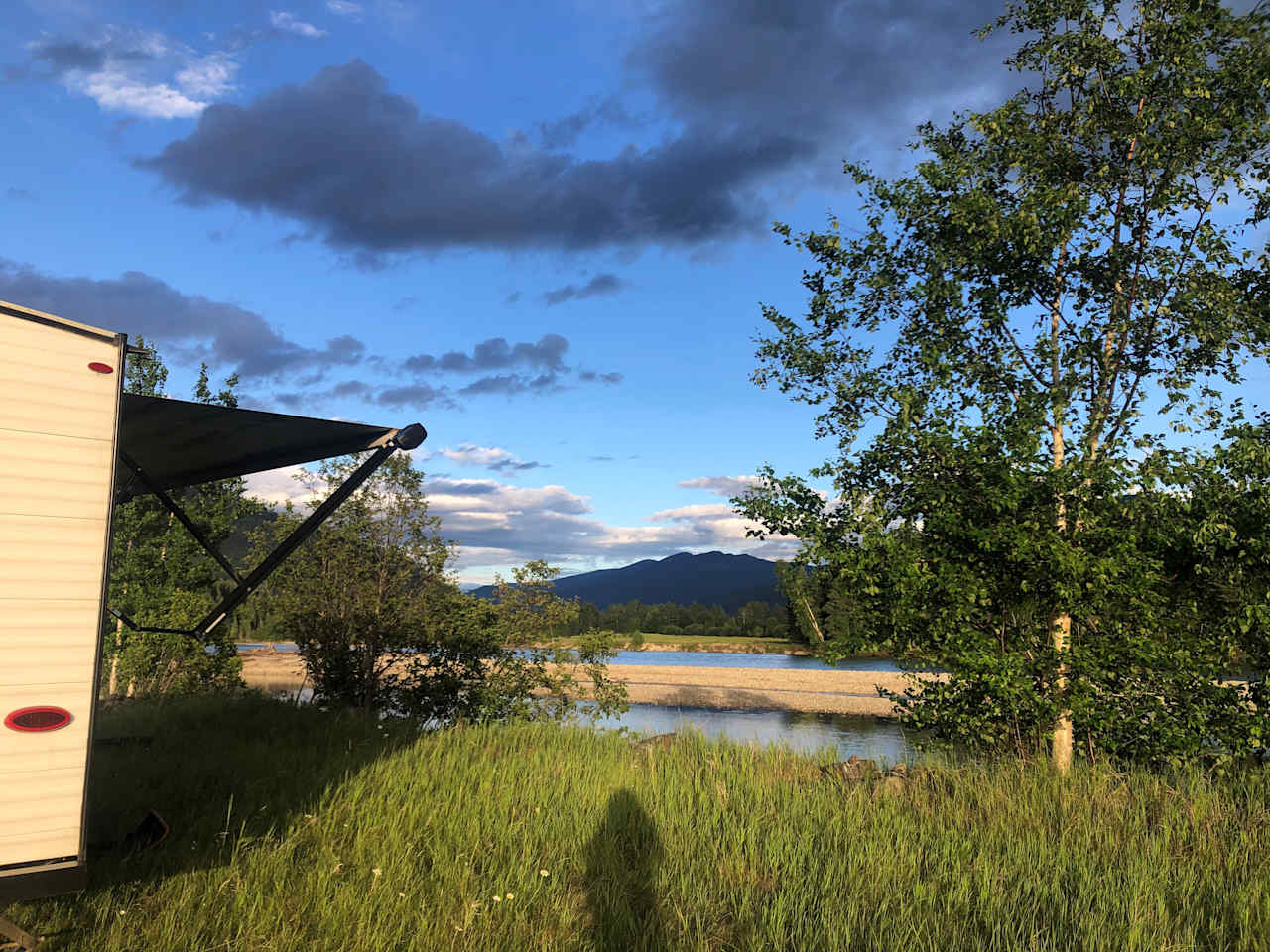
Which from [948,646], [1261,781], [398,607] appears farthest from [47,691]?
[1261,781]

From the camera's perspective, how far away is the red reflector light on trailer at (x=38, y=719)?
348 cm

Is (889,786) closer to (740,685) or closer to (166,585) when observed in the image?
(166,585)

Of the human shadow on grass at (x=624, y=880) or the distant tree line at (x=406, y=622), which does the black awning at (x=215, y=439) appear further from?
the distant tree line at (x=406, y=622)

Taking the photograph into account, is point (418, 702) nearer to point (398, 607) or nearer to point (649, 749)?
point (398, 607)

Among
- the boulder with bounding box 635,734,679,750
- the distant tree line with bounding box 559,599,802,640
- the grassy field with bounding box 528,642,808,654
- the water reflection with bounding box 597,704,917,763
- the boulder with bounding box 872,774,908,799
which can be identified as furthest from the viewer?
the distant tree line with bounding box 559,599,802,640

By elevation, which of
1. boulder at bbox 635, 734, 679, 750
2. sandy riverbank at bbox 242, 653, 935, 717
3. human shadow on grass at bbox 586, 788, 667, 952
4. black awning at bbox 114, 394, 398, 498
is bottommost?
sandy riverbank at bbox 242, 653, 935, 717

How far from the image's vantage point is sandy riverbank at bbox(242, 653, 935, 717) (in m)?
25.8

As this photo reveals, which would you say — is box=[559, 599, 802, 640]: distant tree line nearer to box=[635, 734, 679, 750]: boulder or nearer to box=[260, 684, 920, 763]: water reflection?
box=[260, 684, 920, 763]: water reflection

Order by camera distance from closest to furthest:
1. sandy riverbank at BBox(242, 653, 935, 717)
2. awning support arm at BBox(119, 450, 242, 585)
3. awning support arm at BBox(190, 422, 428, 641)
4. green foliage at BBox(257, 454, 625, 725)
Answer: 1. awning support arm at BBox(190, 422, 428, 641)
2. awning support arm at BBox(119, 450, 242, 585)
3. green foliage at BBox(257, 454, 625, 725)
4. sandy riverbank at BBox(242, 653, 935, 717)

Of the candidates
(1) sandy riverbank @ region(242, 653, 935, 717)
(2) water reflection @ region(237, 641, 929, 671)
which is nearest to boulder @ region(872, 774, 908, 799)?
(1) sandy riverbank @ region(242, 653, 935, 717)

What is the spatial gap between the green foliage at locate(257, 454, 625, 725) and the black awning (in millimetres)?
4631

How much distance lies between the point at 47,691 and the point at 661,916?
332cm

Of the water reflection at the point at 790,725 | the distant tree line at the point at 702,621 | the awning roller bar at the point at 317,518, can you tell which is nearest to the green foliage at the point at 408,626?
the water reflection at the point at 790,725

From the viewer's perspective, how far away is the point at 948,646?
8.19 meters
